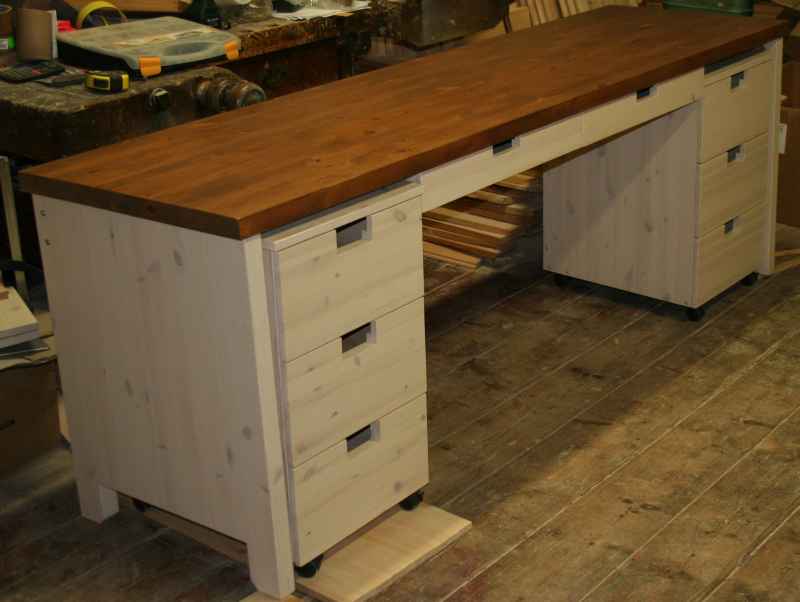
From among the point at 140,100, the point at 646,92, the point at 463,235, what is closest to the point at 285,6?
the point at 140,100

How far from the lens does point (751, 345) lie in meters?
3.41

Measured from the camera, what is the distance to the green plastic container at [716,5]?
4062 mm

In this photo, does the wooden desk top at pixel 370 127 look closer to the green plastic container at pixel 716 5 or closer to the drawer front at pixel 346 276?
the drawer front at pixel 346 276

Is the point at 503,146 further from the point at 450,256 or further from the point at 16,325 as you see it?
the point at 450,256

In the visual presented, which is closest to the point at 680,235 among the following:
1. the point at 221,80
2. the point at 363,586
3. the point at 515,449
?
the point at 515,449

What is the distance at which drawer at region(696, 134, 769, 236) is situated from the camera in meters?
3.42

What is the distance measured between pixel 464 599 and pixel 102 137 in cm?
132

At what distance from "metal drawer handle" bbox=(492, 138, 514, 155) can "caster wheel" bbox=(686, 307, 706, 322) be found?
44.4 inches

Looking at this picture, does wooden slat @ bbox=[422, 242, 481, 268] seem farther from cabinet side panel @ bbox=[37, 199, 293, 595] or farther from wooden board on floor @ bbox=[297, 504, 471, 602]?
cabinet side panel @ bbox=[37, 199, 293, 595]

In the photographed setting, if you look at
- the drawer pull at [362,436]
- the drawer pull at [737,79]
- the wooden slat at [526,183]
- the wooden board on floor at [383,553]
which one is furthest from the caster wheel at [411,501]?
the wooden slat at [526,183]

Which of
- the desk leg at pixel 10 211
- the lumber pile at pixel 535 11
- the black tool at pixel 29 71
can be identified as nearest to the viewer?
the black tool at pixel 29 71

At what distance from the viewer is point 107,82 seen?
2879mm

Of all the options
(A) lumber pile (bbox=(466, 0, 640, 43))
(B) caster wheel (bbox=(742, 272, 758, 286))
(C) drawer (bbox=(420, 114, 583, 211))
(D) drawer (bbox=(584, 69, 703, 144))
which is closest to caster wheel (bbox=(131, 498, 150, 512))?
(C) drawer (bbox=(420, 114, 583, 211))

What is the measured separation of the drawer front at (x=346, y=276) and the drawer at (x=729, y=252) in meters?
1.34
